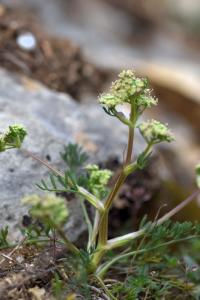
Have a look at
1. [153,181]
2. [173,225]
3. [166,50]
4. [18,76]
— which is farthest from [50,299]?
[166,50]

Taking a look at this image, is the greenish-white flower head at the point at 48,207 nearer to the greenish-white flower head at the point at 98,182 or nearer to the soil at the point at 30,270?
the soil at the point at 30,270

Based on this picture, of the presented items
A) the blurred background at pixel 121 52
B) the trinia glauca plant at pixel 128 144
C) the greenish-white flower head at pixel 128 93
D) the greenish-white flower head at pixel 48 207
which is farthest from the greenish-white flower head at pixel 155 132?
the blurred background at pixel 121 52

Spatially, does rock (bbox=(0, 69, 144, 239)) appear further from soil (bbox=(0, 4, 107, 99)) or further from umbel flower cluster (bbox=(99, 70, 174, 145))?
umbel flower cluster (bbox=(99, 70, 174, 145))

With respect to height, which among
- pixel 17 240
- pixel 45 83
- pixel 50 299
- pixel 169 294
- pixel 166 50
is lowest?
pixel 169 294

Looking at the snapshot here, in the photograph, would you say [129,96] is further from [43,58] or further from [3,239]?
[43,58]

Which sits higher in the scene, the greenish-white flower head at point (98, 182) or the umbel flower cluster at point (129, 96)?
the umbel flower cluster at point (129, 96)

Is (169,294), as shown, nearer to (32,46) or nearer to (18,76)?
(18,76)

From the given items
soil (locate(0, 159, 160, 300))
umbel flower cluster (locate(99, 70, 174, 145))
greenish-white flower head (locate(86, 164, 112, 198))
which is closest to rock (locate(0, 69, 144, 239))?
soil (locate(0, 159, 160, 300))

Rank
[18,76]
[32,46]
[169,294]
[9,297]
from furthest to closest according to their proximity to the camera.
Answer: [32,46]
[18,76]
[169,294]
[9,297]
